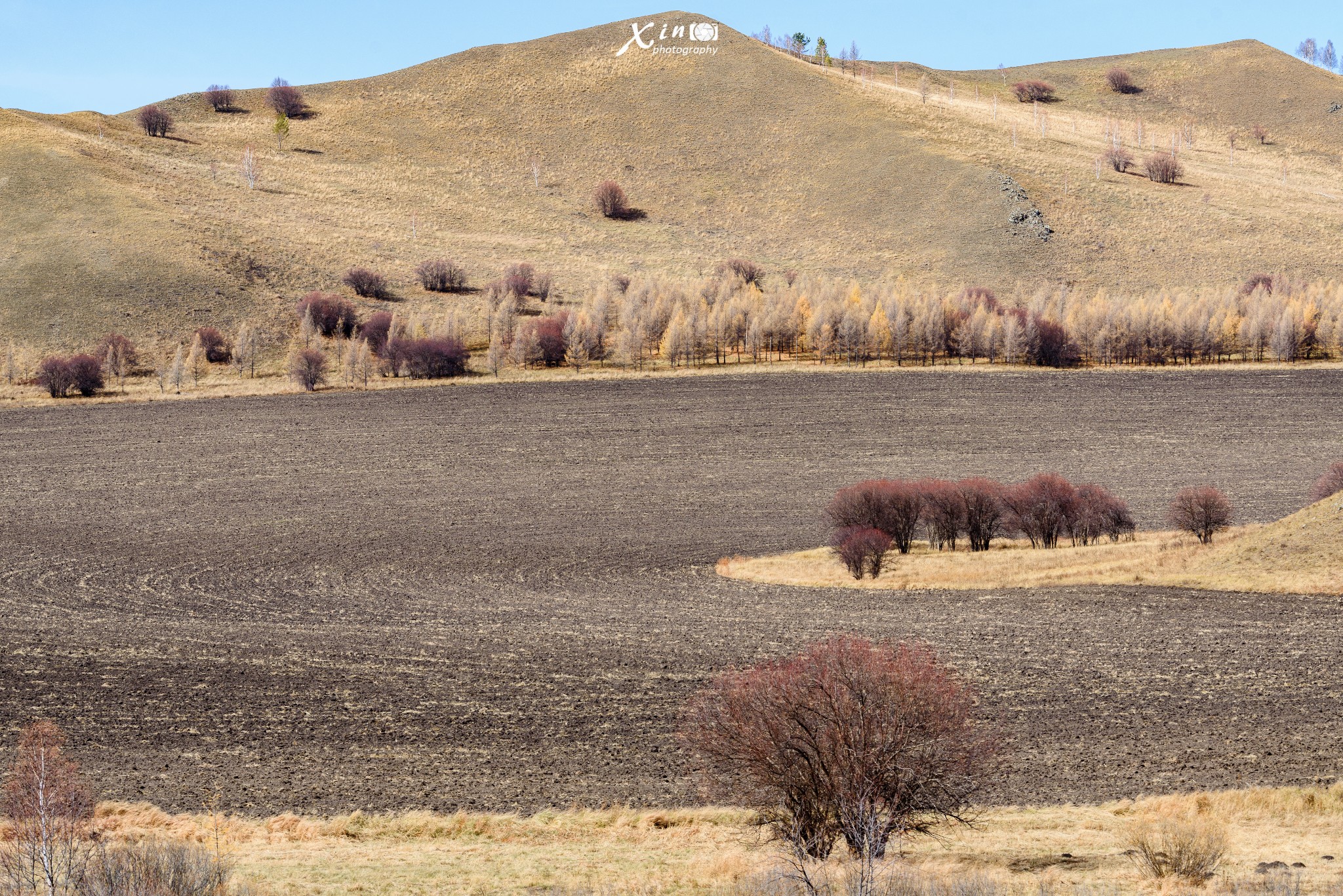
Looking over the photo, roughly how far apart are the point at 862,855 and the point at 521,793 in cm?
794

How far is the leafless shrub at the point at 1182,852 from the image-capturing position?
14555 millimetres

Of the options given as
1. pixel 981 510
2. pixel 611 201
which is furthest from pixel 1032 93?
pixel 981 510

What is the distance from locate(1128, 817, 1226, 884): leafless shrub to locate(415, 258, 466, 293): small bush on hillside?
86205 mm

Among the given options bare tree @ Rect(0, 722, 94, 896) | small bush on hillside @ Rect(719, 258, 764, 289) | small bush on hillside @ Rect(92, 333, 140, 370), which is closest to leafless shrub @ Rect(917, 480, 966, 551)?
bare tree @ Rect(0, 722, 94, 896)

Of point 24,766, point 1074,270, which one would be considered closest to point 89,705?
point 24,766

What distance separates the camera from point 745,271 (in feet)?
339

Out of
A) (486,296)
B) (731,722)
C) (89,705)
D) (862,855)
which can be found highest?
(486,296)

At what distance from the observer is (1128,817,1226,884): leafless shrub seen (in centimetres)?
1455

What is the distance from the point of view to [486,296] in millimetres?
90125

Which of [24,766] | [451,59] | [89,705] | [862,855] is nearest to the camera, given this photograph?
[862,855]

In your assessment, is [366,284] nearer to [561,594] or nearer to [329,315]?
[329,315]

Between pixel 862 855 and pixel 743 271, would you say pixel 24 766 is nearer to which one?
pixel 862 855

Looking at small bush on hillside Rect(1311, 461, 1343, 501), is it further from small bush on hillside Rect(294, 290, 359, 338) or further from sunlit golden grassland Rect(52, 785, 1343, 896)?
small bush on hillside Rect(294, 290, 359, 338)

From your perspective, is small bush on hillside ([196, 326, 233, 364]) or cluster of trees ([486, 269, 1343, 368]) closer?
cluster of trees ([486, 269, 1343, 368])
